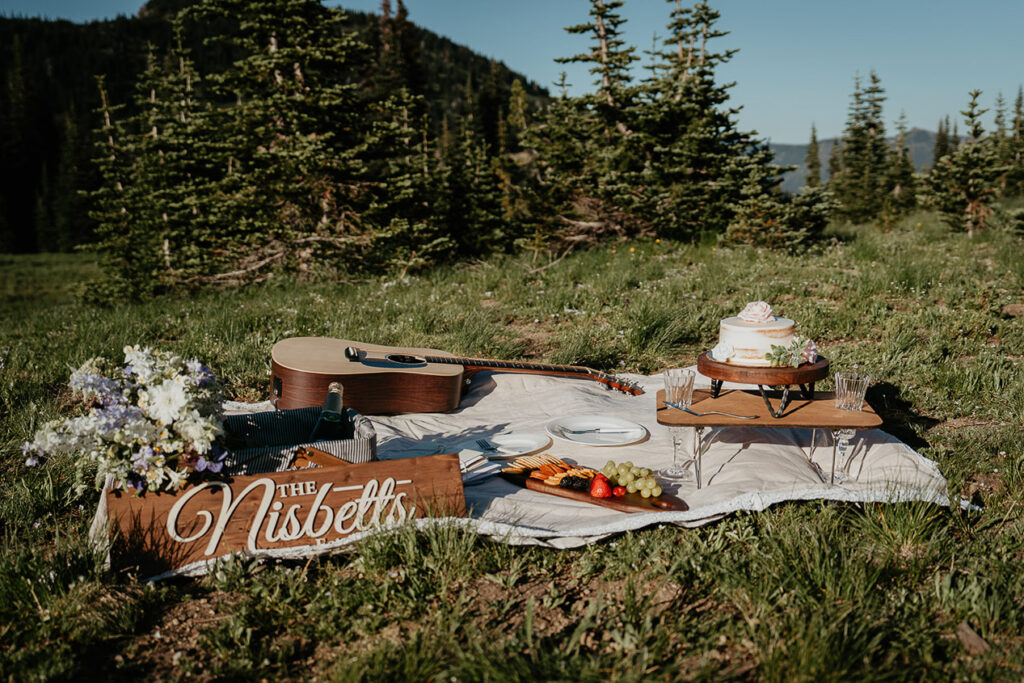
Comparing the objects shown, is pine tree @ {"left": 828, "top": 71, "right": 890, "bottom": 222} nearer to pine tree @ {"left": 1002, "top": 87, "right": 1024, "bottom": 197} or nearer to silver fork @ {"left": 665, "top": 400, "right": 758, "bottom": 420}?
pine tree @ {"left": 1002, "top": 87, "right": 1024, "bottom": 197}

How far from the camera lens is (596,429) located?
153 inches

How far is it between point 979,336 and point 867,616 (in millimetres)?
4506

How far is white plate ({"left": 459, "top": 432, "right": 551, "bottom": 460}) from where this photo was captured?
345cm

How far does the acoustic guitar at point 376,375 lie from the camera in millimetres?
4012

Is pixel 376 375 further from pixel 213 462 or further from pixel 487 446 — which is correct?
pixel 213 462

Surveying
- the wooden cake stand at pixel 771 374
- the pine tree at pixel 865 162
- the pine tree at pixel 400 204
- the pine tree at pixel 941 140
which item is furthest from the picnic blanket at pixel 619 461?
the pine tree at pixel 941 140

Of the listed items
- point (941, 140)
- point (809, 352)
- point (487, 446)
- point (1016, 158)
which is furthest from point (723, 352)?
point (941, 140)

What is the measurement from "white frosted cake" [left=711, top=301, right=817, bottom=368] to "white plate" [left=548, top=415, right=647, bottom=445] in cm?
82

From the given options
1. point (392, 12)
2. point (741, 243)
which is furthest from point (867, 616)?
point (392, 12)

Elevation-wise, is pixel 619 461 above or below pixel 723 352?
below

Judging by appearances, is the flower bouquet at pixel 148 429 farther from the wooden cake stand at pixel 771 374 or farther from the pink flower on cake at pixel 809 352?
the pink flower on cake at pixel 809 352

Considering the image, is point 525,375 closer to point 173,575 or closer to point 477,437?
point 477,437

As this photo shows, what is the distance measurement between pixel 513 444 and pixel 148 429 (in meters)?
1.94

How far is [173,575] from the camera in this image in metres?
2.36
